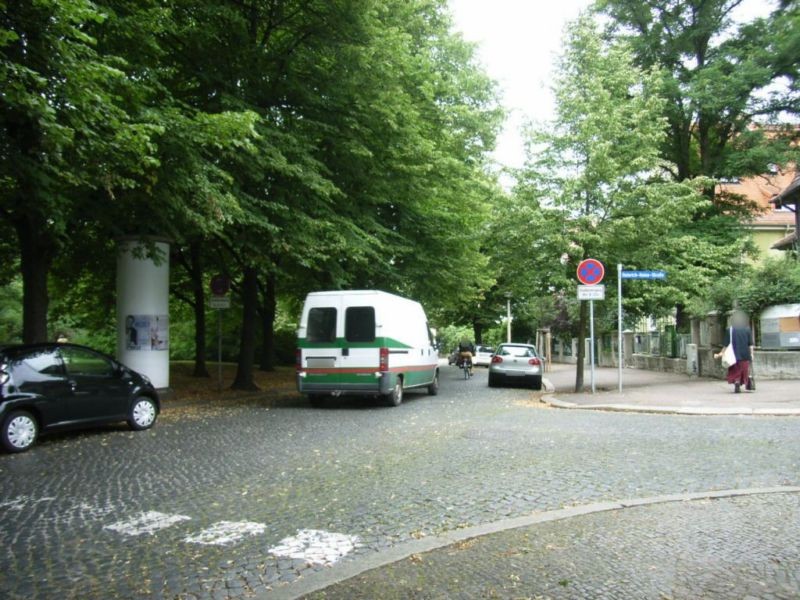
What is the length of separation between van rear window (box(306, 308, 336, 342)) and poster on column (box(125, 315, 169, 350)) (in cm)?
350

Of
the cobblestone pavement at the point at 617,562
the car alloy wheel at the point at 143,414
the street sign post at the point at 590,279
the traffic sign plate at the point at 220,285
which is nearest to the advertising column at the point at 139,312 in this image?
the traffic sign plate at the point at 220,285

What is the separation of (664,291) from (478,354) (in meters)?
24.0

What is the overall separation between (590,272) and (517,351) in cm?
655

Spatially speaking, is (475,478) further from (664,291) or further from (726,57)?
(726,57)

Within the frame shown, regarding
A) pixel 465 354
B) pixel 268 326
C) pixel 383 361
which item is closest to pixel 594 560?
pixel 383 361

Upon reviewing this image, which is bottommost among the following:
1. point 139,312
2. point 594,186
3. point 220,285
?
point 139,312

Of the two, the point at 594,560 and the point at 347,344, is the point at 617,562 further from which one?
the point at 347,344

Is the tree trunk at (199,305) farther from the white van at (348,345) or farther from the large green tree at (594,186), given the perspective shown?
the large green tree at (594,186)

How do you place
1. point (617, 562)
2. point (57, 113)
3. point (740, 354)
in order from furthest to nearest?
1. point (740, 354)
2. point (57, 113)
3. point (617, 562)

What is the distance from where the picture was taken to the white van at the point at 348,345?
1402 centimetres

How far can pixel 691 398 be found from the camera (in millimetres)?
14820

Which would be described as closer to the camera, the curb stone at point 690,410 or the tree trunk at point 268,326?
the curb stone at point 690,410

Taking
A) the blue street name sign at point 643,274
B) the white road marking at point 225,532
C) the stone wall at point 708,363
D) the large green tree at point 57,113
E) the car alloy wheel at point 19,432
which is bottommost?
the white road marking at point 225,532

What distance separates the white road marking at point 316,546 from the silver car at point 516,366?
669 inches
